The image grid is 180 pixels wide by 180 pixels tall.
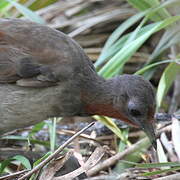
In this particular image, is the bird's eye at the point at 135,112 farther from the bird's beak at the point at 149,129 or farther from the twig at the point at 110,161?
the twig at the point at 110,161

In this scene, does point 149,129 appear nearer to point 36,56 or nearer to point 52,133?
point 52,133

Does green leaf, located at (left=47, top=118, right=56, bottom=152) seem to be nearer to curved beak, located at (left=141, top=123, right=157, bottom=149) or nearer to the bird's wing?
the bird's wing

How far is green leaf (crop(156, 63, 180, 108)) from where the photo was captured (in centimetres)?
380

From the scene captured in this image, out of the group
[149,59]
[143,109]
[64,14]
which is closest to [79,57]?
[143,109]

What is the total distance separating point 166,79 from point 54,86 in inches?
33.0

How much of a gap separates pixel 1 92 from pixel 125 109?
760 mm

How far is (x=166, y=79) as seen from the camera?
3.90 m

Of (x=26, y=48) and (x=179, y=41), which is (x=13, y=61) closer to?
(x=26, y=48)

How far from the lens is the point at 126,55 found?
3.81 metres

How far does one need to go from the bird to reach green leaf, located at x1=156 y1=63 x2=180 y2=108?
1.10ft

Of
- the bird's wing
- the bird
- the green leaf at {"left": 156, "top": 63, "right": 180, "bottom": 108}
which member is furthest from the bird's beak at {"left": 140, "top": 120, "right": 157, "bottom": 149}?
the bird's wing

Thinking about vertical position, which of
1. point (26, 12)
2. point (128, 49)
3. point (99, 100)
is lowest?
point (99, 100)

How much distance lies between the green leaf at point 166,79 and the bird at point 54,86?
1.10 ft

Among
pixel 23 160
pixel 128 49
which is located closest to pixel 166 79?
pixel 128 49
